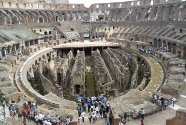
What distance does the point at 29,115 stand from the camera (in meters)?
17.8

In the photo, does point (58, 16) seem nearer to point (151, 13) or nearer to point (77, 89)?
point (151, 13)

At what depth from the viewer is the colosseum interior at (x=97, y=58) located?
19562mm

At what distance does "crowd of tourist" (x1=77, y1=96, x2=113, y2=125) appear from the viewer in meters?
17.9

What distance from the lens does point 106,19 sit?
229 feet

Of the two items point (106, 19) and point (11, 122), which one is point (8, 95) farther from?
point (106, 19)

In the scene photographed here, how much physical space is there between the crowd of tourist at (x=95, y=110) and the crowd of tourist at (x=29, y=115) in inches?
75.8

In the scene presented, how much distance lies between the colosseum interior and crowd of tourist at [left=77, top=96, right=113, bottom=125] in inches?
11.7

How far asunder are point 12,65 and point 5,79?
854 centimetres

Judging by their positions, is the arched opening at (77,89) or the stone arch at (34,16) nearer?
the arched opening at (77,89)

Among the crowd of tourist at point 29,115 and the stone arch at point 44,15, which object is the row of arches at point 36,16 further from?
the crowd of tourist at point 29,115

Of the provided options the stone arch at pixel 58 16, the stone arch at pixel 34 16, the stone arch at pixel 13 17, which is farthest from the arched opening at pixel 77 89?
the stone arch at pixel 58 16

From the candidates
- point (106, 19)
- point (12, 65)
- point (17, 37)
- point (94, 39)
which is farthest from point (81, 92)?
point (106, 19)

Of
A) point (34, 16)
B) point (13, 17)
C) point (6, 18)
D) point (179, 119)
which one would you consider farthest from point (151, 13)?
point (179, 119)

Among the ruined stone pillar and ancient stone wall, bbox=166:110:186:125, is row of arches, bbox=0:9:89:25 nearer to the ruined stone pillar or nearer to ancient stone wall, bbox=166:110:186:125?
the ruined stone pillar
